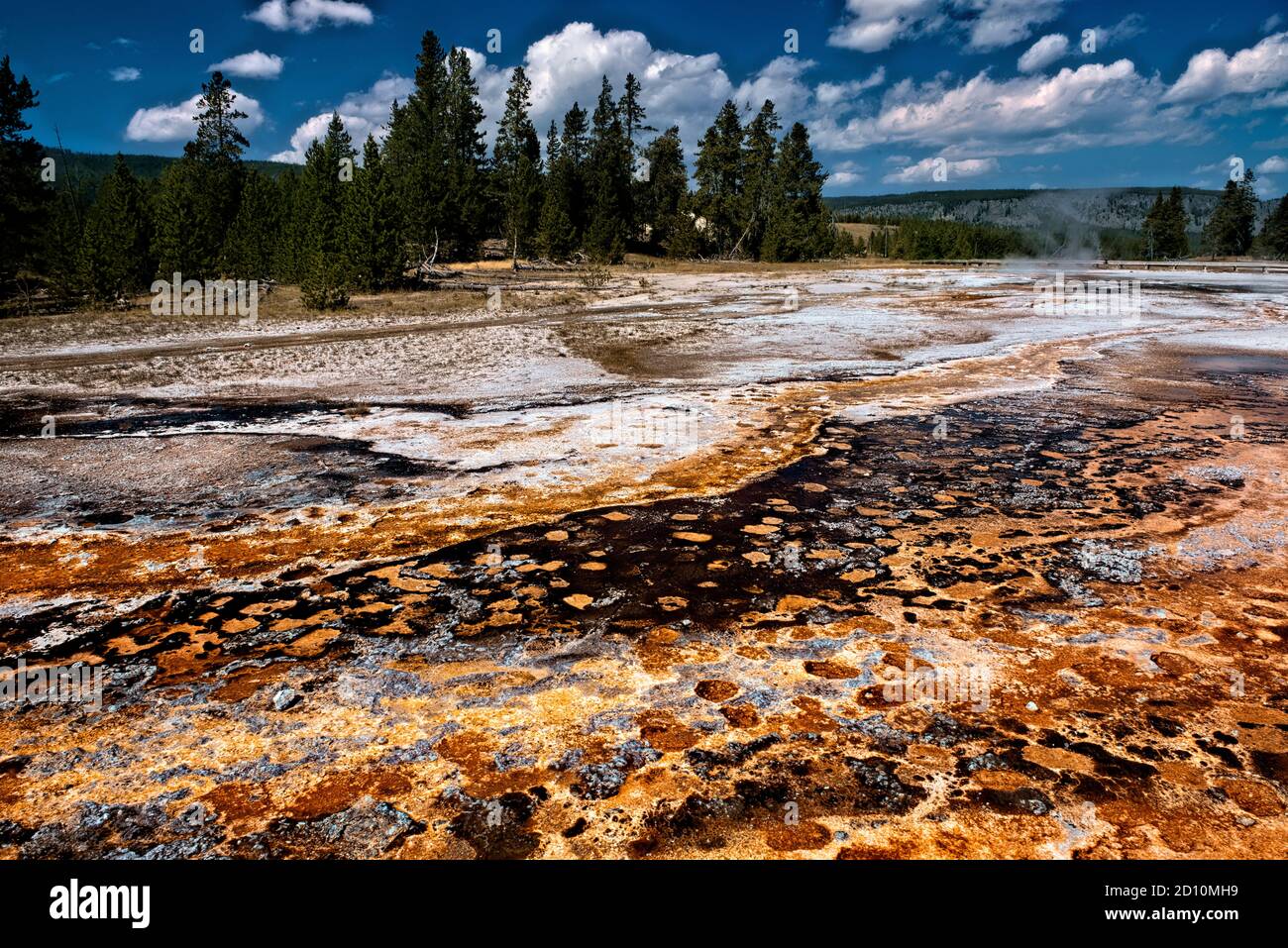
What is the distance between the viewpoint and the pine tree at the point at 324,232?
2538 cm

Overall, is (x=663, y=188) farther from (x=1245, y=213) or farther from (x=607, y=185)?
(x=1245, y=213)

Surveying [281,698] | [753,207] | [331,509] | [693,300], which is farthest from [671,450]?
[753,207]

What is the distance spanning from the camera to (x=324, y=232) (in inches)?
1253

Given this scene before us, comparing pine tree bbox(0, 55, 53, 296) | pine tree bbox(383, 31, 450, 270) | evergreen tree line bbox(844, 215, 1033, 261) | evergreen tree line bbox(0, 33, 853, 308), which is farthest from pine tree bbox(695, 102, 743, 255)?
pine tree bbox(0, 55, 53, 296)

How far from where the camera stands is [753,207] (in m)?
71.0

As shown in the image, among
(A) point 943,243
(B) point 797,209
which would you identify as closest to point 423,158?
(B) point 797,209

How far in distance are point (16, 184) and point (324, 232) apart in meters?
15.4

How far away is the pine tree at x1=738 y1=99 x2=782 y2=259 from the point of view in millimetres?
71438

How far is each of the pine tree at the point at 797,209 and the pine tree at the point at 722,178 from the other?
12.2 ft

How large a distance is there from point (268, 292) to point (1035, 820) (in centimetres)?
3695

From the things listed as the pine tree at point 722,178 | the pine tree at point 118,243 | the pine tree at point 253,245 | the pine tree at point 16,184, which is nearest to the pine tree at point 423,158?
the pine tree at point 253,245

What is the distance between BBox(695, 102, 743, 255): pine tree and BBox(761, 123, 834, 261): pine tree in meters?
3.72

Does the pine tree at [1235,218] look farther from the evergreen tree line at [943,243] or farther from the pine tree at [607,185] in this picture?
the pine tree at [607,185]

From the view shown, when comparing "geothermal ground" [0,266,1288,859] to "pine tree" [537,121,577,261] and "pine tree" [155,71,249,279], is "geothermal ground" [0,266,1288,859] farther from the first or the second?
"pine tree" [537,121,577,261]
